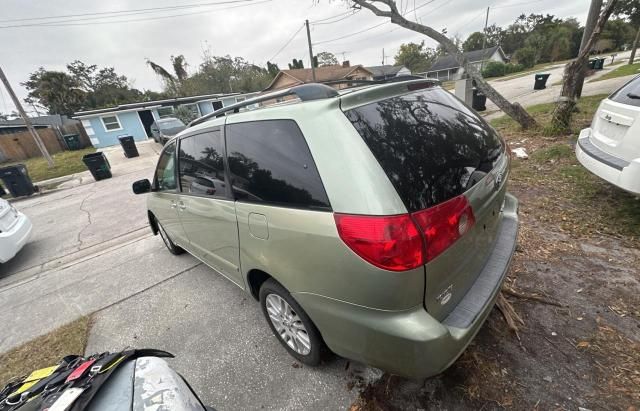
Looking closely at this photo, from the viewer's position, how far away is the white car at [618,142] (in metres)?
2.52

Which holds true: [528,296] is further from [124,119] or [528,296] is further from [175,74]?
[175,74]

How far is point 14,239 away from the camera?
14.7 feet

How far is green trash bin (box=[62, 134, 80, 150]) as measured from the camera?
21255mm

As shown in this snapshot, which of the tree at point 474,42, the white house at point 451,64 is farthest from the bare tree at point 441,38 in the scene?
the tree at point 474,42

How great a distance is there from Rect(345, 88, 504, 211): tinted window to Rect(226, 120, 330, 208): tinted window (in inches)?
13.3

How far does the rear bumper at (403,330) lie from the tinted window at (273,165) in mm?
586

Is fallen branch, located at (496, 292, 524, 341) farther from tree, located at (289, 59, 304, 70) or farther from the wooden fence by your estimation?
tree, located at (289, 59, 304, 70)

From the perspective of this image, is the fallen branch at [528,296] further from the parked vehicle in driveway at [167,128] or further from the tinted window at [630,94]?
the parked vehicle in driveway at [167,128]

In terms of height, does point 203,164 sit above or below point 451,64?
below

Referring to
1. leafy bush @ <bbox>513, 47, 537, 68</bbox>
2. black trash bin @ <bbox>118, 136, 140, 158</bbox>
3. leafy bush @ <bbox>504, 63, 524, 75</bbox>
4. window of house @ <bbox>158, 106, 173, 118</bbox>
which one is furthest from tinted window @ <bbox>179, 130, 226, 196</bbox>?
leafy bush @ <bbox>513, 47, 537, 68</bbox>

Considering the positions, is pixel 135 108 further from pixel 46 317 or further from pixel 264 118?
pixel 264 118

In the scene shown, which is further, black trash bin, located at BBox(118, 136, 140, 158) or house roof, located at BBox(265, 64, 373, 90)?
house roof, located at BBox(265, 64, 373, 90)

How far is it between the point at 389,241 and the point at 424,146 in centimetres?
58

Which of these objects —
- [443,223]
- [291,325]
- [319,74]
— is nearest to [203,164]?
[291,325]
